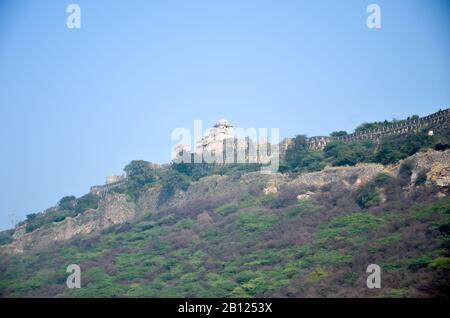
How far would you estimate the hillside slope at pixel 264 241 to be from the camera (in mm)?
44156

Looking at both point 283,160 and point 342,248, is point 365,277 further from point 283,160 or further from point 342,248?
point 283,160

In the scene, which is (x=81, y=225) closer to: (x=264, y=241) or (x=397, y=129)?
(x=264, y=241)

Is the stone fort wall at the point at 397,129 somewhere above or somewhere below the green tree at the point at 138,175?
above

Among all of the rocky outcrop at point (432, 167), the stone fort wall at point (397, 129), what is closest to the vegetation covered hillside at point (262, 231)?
the rocky outcrop at point (432, 167)

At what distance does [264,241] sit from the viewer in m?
52.0

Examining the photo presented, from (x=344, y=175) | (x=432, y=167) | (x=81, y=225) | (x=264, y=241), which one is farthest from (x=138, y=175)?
(x=432, y=167)

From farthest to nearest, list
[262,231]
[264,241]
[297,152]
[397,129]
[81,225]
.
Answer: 1. [81,225]
2. [297,152]
3. [397,129]
4. [262,231]
5. [264,241]

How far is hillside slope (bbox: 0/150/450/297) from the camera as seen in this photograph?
4416 cm

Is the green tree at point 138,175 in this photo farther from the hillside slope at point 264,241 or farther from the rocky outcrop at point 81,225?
the hillside slope at point 264,241

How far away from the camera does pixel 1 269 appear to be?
59.2 meters

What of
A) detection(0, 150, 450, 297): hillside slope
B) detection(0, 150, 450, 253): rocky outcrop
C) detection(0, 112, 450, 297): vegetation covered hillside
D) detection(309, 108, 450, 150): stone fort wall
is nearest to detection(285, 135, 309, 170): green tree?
detection(0, 112, 450, 297): vegetation covered hillside

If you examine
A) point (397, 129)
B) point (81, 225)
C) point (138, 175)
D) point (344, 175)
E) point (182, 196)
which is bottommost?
point (81, 225)

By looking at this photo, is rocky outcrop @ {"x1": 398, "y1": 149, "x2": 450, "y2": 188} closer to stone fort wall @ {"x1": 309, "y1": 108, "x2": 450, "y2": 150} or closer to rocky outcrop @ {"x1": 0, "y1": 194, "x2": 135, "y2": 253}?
stone fort wall @ {"x1": 309, "y1": 108, "x2": 450, "y2": 150}
